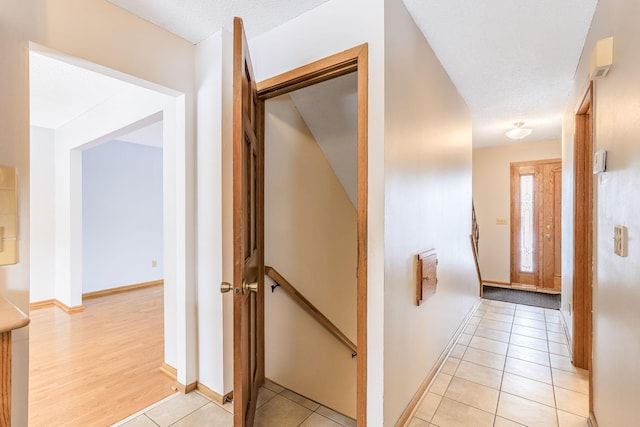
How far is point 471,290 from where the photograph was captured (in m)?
3.61

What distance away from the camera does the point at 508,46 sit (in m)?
2.13

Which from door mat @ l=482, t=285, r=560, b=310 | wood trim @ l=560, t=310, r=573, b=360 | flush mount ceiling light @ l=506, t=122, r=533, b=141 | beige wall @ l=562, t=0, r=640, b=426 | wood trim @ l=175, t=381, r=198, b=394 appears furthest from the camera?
door mat @ l=482, t=285, r=560, b=310

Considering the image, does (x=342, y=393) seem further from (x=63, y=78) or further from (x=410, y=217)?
(x=63, y=78)

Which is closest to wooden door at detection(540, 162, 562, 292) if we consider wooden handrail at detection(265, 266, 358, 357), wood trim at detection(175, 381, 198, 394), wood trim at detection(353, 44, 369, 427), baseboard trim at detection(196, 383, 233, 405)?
wooden handrail at detection(265, 266, 358, 357)

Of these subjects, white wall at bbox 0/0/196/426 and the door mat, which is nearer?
white wall at bbox 0/0/196/426

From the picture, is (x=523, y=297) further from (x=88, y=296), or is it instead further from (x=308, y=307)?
(x=88, y=296)

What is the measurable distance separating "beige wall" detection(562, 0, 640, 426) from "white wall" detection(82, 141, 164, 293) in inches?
218

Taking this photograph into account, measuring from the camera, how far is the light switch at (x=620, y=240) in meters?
1.16

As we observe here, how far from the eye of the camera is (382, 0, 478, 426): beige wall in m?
1.55

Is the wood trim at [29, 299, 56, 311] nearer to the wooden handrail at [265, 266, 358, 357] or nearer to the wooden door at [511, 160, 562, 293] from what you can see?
the wooden handrail at [265, 266, 358, 357]

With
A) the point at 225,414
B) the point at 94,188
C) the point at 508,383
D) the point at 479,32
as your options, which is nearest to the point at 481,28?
the point at 479,32

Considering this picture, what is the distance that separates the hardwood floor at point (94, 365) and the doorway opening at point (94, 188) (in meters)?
0.03

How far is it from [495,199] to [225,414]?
509 cm

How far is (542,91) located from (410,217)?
7.56 ft
